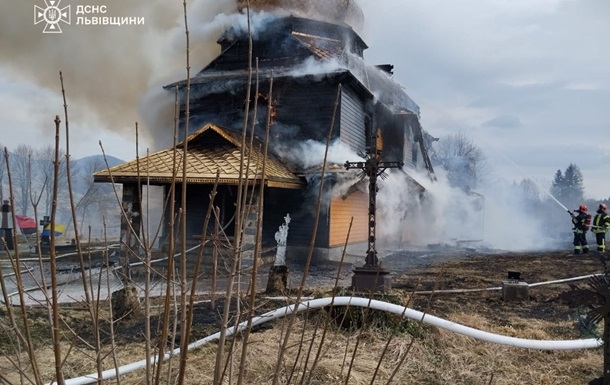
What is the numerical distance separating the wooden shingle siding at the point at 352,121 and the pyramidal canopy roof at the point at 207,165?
118 inches

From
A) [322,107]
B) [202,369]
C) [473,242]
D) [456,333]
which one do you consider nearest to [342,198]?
[322,107]

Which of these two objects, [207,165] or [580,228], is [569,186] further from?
[207,165]

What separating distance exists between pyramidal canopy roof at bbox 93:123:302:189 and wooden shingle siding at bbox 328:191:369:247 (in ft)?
5.90

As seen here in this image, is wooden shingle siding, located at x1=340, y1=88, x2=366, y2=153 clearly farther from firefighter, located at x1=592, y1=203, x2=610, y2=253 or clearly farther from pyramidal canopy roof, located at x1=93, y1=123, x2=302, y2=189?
firefighter, located at x1=592, y1=203, x2=610, y2=253

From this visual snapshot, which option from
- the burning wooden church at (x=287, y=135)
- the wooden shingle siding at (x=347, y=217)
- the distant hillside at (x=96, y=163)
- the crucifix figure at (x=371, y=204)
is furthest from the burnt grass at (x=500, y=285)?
the distant hillside at (x=96, y=163)

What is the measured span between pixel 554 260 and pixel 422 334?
12.2 metres

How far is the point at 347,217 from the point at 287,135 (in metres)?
3.72

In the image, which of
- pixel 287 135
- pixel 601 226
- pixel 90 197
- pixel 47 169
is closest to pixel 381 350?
pixel 47 169

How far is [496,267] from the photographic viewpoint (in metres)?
13.3

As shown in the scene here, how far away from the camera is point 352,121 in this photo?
16344 millimetres

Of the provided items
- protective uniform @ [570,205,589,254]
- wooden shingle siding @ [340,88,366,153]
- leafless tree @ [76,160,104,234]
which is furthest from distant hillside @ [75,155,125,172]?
protective uniform @ [570,205,589,254]

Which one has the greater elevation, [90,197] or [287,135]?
[287,135]

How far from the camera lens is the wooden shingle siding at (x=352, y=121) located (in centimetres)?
1541

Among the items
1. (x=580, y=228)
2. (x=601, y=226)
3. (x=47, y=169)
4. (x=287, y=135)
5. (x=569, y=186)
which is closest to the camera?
(x=47, y=169)
